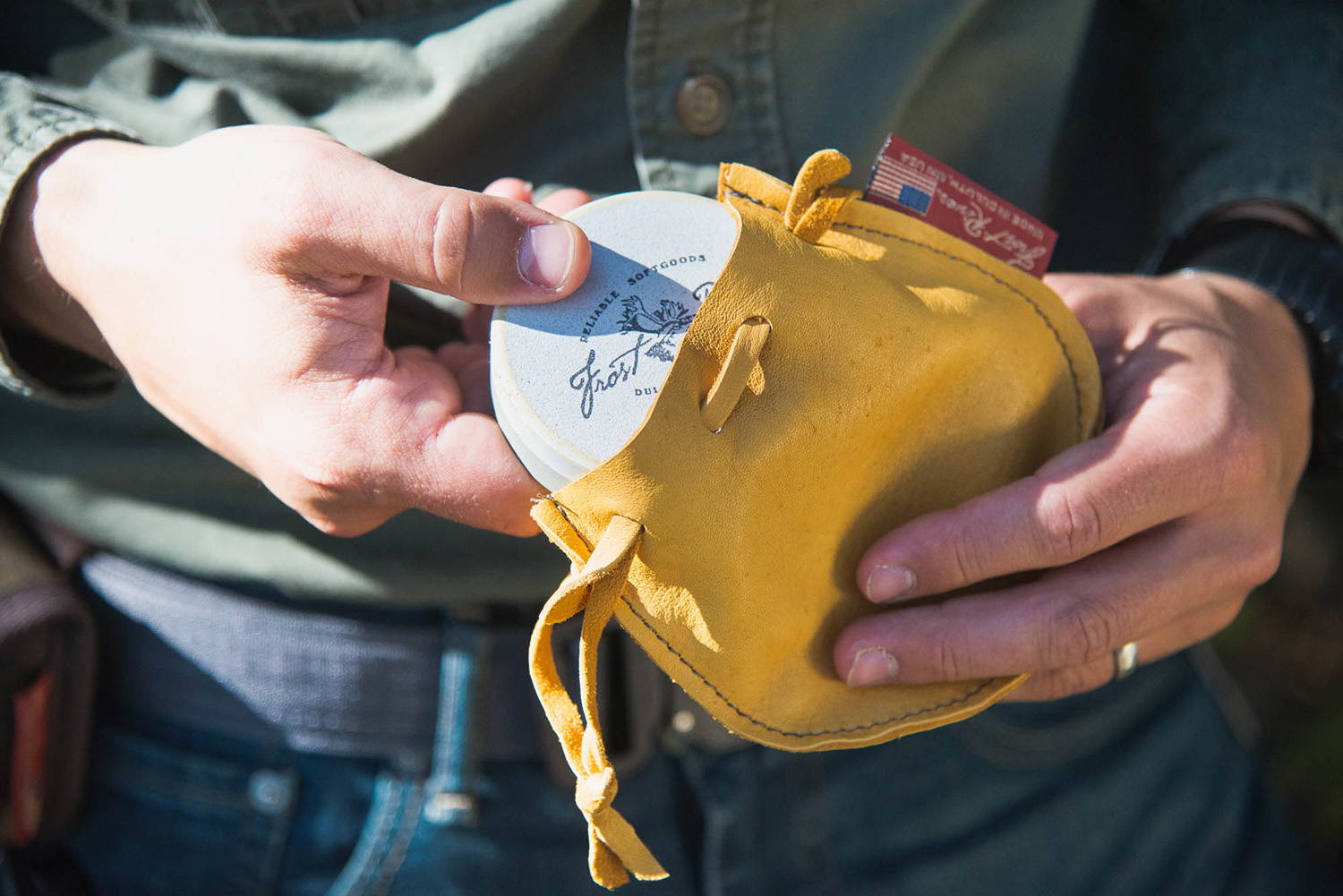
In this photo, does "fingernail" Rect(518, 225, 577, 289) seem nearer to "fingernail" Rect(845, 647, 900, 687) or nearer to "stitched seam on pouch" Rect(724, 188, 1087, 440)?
"stitched seam on pouch" Rect(724, 188, 1087, 440)

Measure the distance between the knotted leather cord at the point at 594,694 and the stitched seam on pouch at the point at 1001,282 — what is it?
12.3 inches

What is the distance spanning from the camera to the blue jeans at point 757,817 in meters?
1.13

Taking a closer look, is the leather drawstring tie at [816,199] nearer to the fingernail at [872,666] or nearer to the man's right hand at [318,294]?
the man's right hand at [318,294]

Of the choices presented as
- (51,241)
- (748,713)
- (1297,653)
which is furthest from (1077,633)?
(1297,653)

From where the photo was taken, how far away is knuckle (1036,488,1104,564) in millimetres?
834

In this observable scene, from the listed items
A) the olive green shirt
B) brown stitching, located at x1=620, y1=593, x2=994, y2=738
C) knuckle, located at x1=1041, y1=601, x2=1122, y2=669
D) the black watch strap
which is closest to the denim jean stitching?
the olive green shirt

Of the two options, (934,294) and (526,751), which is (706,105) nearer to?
(934,294)

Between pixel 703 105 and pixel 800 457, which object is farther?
pixel 703 105

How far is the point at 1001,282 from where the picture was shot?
35.0 inches

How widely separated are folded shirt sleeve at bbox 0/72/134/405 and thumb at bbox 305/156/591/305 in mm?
375

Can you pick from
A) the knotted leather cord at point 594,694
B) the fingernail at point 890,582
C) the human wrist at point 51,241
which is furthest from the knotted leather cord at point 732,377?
the human wrist at point 51,241

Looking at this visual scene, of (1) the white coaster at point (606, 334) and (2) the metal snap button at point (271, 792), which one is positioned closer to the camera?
(1) the white coaster at point (606, 334)

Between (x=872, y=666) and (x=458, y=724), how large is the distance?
0.53m

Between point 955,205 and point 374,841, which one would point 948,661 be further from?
point 374,841
